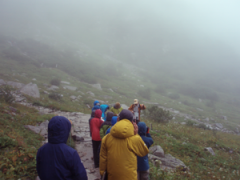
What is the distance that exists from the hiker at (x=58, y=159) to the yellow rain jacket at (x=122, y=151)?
0.56 metres

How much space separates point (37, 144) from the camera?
16.1ft

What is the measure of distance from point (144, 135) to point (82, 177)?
5.27 feet

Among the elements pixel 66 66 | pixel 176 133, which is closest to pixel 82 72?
pixel 66 66

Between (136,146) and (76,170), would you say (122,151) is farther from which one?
(76,170)

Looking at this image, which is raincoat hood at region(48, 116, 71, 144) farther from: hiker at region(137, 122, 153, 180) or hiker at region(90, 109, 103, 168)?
hiker at region(90, 109, 103, 168)

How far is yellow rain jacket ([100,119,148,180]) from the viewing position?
7.39 feet

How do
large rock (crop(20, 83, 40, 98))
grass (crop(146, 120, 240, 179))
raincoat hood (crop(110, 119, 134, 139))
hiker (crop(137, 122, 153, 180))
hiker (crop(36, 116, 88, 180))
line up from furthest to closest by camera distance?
1. large rock (crop(20, 83, 40, 98))
2. grass (crop(146, 120, 240, 179))
3. hiker (crop(137, 122, 153, 180))
4. raincoat hood (crop(110, 119, 134, 139))
5. hiker (crop(36, 116, 88, 180))

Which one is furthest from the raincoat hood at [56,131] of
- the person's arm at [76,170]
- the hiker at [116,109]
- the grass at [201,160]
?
the hiker at [116,109]

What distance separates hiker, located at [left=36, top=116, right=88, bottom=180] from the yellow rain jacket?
0.56 meters

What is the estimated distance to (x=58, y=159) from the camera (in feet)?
5.98

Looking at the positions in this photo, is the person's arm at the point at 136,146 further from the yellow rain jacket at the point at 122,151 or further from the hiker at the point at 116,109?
the hiker at the point at 116,109

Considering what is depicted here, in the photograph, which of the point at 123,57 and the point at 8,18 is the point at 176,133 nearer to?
the point at 123,57

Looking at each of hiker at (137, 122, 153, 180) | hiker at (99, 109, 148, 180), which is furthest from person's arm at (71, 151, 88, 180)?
hiker at (137, 122, 153, 180)

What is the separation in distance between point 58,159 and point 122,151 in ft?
3.11
